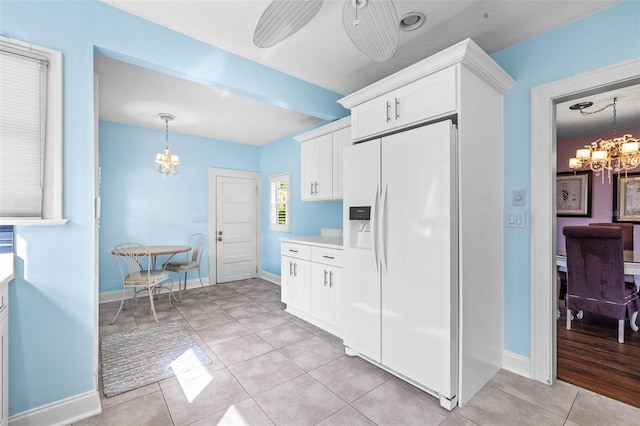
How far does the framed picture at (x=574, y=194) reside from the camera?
200 inches

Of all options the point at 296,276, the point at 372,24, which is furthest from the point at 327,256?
the point at 372,24

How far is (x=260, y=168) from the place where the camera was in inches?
229

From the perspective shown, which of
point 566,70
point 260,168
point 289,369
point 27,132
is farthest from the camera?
point 260,168

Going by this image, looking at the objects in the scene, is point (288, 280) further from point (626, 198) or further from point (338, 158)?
point (626, 198)

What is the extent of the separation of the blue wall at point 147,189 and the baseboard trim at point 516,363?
4488mm

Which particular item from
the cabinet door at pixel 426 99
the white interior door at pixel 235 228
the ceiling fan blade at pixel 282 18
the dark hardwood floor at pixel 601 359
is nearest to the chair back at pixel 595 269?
the dark hardwood floor at pixel 601 359

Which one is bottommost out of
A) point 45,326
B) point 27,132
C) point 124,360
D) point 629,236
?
point 124,360

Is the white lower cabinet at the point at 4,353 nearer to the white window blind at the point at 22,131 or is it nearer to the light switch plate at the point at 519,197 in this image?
the white window blind at the point at 22,131

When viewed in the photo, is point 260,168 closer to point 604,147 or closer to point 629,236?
point 604,147

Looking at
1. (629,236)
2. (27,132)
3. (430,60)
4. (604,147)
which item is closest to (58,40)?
(27,132)

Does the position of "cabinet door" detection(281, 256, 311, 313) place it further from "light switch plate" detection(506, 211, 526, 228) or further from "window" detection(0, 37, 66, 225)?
"window" detection(0, 37, 66, 225)

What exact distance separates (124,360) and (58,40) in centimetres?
246

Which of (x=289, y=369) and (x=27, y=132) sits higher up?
(x=27, y=132)

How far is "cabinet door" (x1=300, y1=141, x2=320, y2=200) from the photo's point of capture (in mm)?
3752
